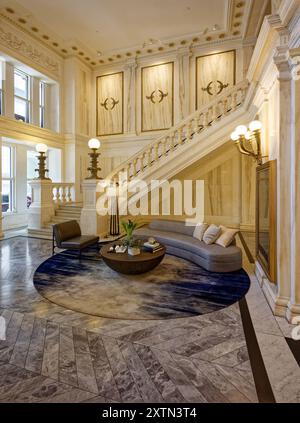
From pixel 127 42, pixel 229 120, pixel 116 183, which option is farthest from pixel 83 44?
pixel 229 120

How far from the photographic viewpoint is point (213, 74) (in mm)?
8680

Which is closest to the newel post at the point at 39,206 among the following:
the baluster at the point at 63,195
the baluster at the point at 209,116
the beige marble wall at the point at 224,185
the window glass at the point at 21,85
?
the baluster at the point at 63,195

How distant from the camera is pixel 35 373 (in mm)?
2033

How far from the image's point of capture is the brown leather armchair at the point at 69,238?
5.01m

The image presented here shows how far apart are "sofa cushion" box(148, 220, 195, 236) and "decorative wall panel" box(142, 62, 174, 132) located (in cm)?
446

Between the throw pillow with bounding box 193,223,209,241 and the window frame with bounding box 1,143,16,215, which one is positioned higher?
the window frame with bounding box 1,143,16,215

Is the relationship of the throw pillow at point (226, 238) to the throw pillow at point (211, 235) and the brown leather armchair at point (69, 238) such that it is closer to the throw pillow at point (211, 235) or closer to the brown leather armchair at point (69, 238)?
the throw pillow at point (211, 235)

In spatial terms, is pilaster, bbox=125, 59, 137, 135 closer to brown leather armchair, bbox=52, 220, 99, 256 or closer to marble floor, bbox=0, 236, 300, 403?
brown leather armchair, bbox=52, 220, 99, 256

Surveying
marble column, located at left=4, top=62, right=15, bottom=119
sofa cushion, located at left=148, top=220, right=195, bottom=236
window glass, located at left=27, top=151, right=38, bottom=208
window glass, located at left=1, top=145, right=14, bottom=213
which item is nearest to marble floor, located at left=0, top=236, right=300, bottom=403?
sofa cushion, located at left=148, top=220, right=195, bottom=236

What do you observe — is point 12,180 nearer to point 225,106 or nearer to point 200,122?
point 200,122

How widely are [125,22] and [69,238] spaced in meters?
6.74

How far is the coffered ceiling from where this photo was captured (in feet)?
22.9
